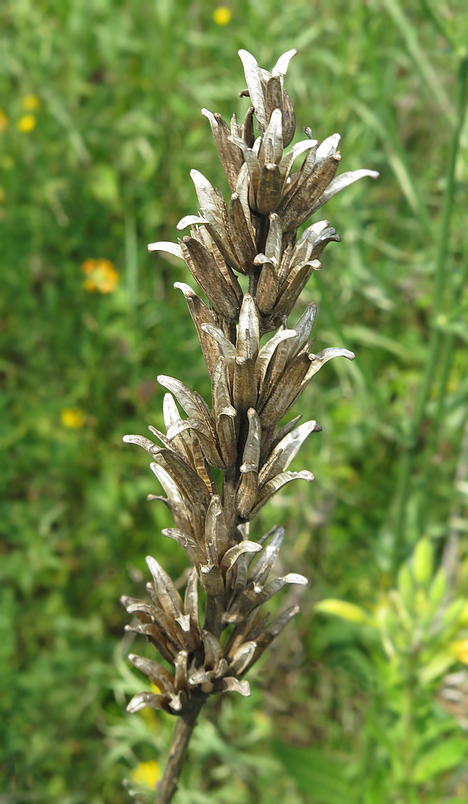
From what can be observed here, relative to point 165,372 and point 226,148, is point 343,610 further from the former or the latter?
point 226,148

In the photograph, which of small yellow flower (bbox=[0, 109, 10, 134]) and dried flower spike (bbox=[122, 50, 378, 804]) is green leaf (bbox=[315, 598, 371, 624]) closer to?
dried flower spike (bbox=[122, 50, 378, 804])

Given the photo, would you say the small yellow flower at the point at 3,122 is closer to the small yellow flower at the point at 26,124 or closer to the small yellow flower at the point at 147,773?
the small yellow flower at the point at 26,124

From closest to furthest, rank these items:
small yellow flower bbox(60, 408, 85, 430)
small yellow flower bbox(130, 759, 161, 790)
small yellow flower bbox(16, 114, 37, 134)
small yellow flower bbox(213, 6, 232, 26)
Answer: small yellow flower bbox(130, 759, 161, 790), small yellow flower bbox(60, 408, 85, 430), small yellow flower bbox(213, 6, 232, 26), small yellow flower bbox(16, 114, 37, 134)

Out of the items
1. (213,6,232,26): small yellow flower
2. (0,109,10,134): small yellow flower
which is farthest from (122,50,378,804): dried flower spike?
(0,109,10,134): small yellow flower

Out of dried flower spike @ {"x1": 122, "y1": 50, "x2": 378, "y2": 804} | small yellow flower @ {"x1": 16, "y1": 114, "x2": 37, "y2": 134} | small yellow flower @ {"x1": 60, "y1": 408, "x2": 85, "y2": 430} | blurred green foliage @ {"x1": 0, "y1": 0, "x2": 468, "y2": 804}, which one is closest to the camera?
dried flower spike @ {"x1": 122, "y1": 50, "x2": 378, "y2": 804}

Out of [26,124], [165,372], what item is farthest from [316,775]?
[26,124]

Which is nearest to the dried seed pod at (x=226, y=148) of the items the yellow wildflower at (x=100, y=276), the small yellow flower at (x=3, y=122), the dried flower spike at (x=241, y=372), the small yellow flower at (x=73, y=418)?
the dried flower spike at (x=241, y=372)
